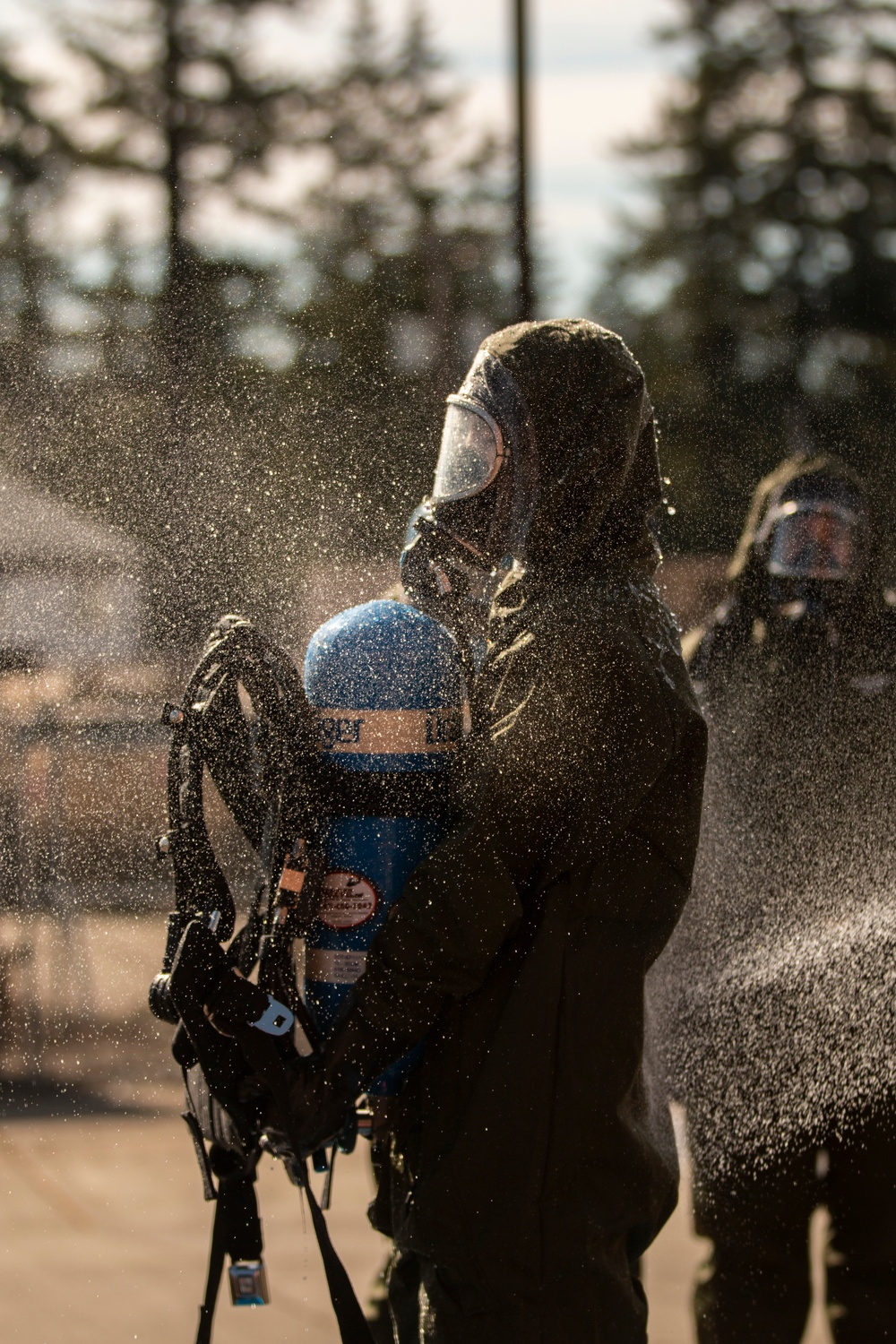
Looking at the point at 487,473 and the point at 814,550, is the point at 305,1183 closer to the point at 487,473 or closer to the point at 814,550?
the point at 487,473

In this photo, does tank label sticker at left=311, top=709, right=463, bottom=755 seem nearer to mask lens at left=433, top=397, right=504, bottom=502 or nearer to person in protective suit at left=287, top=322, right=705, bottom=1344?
person in protective suit at left=287, top=322, right=705, bottom=1344

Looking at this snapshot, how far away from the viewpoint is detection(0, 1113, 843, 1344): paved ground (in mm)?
2826

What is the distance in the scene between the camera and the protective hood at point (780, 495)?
116 inches

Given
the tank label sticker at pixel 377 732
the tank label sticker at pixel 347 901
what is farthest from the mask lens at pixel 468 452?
the tank label sticker at pixel 347 901

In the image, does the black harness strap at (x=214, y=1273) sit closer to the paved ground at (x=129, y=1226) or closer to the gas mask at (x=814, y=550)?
the paved ground at (x=129, y=1226)

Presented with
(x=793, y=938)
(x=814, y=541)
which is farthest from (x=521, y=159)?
(x=793, y=938)

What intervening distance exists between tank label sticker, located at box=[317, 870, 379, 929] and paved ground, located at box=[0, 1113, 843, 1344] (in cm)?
129

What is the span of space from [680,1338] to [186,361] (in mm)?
5032

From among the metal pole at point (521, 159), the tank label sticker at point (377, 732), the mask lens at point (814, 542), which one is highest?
the metal pole at point (521, 159)

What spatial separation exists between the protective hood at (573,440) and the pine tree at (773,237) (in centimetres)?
664

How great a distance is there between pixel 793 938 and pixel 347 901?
1.35 meters

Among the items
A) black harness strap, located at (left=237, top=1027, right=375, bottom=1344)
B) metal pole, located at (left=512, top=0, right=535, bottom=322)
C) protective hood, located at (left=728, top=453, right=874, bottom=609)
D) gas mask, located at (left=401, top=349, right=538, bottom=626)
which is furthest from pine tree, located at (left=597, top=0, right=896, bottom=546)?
black harness strap, located at (left=237, top=1027, right=375, bottom=1344)

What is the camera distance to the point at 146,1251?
10.3ft

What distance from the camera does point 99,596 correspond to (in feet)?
16.6
